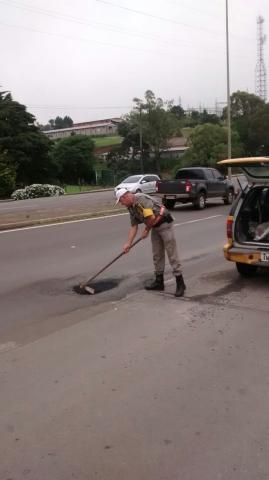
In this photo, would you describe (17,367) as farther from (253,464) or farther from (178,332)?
(253,464)

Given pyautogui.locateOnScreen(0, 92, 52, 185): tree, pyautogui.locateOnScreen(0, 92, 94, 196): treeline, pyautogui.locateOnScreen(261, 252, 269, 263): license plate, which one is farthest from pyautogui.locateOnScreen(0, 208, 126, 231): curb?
pyautogui.locateOnScreen(0, 92, 52, 185): tree

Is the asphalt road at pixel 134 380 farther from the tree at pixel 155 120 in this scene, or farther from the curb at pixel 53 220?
the tree at pixel 155 120

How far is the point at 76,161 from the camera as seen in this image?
76125mm

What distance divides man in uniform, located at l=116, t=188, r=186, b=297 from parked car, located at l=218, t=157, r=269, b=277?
1.07 m

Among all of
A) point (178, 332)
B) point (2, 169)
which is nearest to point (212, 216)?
point (178, 332)

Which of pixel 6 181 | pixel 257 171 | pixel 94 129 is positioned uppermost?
pixel 94 129

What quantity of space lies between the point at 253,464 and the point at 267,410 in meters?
0.72

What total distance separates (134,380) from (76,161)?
73122mm

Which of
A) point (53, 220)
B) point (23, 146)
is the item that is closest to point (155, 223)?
point (53, 220)

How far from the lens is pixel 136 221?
7.24 metres

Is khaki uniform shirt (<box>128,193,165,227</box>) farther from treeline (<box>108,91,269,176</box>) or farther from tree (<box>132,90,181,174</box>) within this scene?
tree (<box>132,90,181,174</box>)

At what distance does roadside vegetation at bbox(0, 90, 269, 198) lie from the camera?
2291 inches

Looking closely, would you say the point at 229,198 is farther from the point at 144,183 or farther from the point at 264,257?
the point at 264,257

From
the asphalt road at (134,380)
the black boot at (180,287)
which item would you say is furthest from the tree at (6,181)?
the black boot at (180,287)
